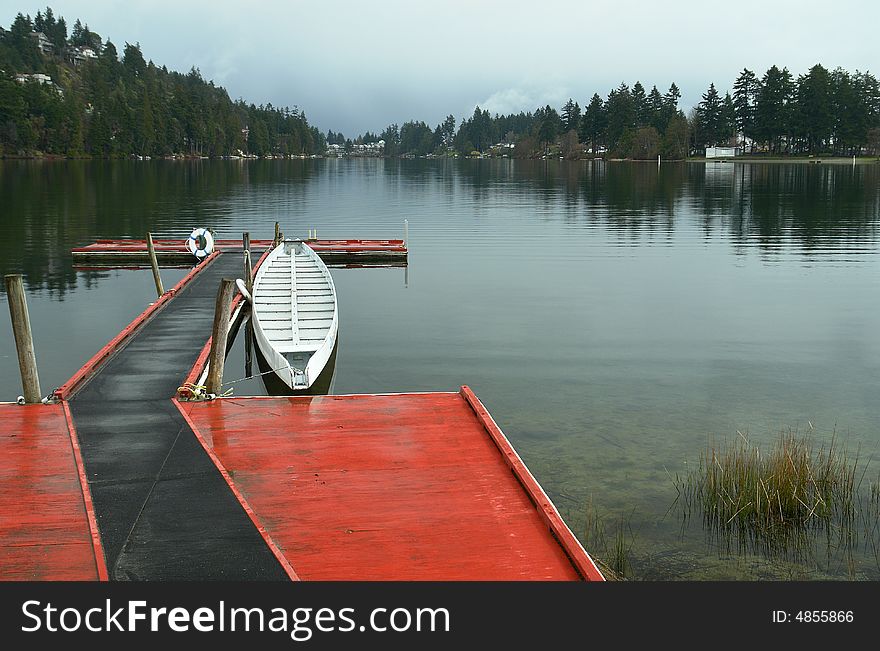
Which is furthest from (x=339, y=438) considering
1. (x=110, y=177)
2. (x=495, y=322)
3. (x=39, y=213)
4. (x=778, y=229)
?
(x=110, y=177)

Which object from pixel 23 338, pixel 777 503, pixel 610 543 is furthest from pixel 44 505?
pixel 777 503

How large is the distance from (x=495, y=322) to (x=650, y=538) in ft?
46.9

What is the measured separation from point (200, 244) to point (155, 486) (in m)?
25.5

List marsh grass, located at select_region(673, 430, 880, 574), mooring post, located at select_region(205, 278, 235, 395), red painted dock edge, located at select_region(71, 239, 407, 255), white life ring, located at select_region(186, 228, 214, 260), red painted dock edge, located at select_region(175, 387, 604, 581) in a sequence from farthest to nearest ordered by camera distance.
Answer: red painted dock edge, located at select_region(71, 239, 407, 255) < white life ring, located at select_region(186, 228, 214, 260) < mooring post, located at select_region(205, 278, 235, 395) < marsh grass, located at select_region(673, 430, 880, 574) < red painted dock edge, located at select_region(175, 387, 604, 581)

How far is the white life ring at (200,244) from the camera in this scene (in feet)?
111

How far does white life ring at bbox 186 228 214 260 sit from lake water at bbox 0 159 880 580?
1.40 meters

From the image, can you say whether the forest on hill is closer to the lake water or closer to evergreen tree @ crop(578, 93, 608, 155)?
evergreen tree @ crop(578, 93, 608, 155)

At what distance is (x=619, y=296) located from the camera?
29.2m

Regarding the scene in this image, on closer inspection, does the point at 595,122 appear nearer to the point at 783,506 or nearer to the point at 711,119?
the point at 711,119

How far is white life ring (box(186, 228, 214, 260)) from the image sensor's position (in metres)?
33.8

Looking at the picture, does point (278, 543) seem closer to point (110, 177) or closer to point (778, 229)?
point (778, 229)

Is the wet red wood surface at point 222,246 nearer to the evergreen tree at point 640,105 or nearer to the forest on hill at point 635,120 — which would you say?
the forest on hill at point 635,120

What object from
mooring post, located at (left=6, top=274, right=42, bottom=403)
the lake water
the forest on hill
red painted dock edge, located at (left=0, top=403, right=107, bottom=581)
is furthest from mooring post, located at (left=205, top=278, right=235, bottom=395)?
the forest on hill

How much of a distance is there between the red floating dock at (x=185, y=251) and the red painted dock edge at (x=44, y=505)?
2414 cm
